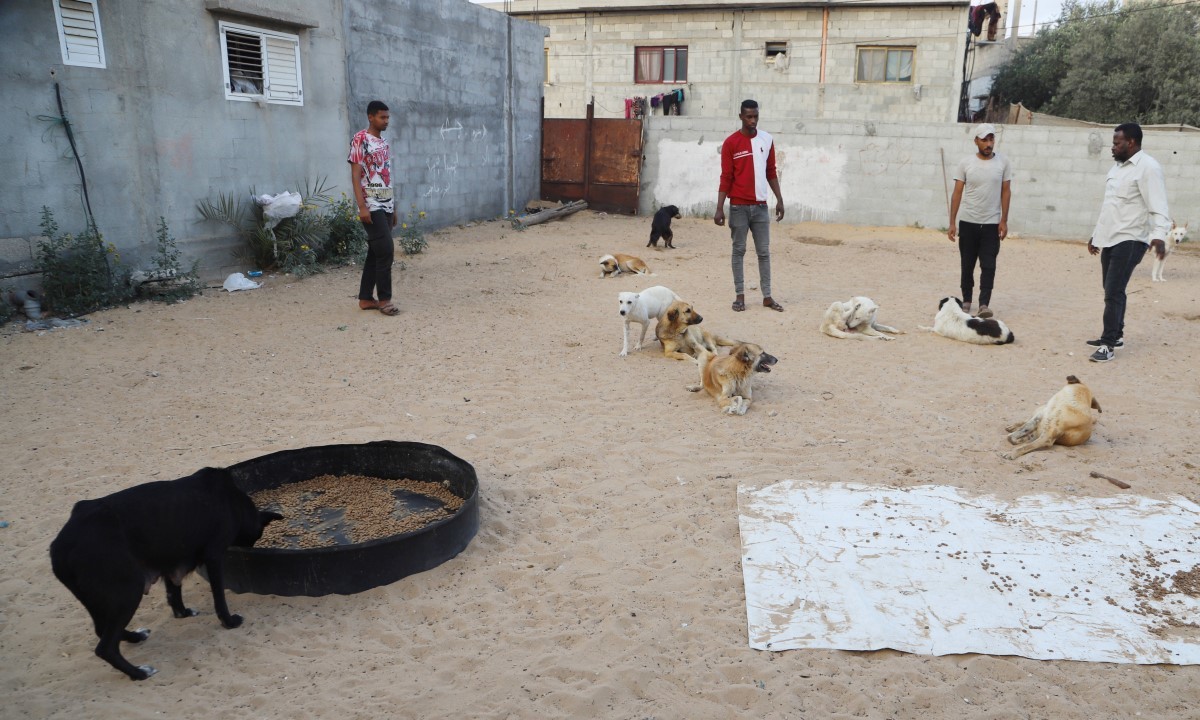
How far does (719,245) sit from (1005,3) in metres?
29.7

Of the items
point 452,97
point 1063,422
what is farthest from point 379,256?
point 452,97

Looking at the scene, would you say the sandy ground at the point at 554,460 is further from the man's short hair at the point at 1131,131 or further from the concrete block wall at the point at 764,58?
the concrete block wall at the point at 764,58

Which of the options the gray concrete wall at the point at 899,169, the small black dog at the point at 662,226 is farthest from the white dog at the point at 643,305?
the gray concrete wall at the point at 899,169

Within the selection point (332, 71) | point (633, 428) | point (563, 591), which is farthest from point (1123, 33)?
point (563, 591)

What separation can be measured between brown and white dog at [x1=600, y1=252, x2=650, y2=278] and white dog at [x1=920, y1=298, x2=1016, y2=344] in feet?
14.1

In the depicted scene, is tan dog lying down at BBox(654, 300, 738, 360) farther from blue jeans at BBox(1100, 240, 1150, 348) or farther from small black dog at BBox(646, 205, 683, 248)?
small black dog at BBox(646, 205, 683, 248)

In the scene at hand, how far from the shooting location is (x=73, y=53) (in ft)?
25.0

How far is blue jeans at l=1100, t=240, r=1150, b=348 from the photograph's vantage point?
255 inches

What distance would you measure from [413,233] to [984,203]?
797 centimetres

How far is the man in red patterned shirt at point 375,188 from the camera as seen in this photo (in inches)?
292

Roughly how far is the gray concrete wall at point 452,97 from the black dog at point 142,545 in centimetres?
951

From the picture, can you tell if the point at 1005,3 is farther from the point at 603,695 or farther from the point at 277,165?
the point at 603,695

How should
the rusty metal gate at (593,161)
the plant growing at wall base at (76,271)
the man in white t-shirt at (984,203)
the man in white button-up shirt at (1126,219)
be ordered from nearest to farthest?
→ the man in white button-up shirt at (1126,219) < the man in white t-shirt at (984,203) < the plant growing at wall base at (76,271) < the rusty metal gate at (593,161)

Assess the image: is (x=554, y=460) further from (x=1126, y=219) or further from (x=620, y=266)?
(x=620, y=266)
